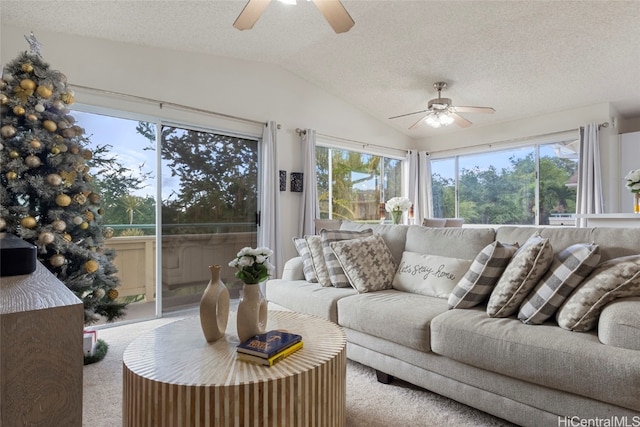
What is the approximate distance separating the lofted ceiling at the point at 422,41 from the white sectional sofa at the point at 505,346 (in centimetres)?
216

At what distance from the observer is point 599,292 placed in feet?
5.00

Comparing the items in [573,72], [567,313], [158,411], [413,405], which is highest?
[573,72]

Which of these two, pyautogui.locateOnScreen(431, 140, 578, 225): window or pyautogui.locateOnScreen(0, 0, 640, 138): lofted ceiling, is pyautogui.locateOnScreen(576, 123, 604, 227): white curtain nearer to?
pyautogui.locateOnScreen(431, 140, 578, 225): window

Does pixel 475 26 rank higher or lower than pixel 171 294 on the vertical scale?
higher

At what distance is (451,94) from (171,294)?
4252 mm

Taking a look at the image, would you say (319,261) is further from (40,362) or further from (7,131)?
(40,362)

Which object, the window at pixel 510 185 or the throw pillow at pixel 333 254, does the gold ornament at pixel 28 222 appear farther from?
the window at pixel 510 185

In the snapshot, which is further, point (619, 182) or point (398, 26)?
point (619, 182)

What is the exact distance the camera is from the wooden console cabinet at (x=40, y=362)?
0.39m

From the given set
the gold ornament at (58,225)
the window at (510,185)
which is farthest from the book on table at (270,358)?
the window at (510,185)

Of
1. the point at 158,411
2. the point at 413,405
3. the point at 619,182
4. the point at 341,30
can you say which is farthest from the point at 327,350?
the point at 619,182

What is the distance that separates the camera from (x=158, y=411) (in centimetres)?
114

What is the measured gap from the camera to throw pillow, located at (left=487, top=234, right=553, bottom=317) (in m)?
1.78

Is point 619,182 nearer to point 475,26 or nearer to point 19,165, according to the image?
point 475,26
